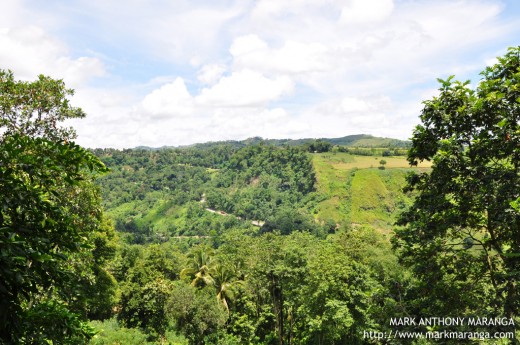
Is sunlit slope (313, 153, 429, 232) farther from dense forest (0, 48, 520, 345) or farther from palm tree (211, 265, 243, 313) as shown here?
palm tree (211, 265, 243, 313)

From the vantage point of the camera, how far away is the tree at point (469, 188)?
8.05 metres

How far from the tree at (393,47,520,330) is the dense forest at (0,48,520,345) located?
0.04 m

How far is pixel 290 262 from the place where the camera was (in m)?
29.0

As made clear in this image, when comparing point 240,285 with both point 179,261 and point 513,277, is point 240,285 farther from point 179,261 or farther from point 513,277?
point 513,277

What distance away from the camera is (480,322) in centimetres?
820

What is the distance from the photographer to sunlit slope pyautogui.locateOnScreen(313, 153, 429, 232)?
12356 centimetres

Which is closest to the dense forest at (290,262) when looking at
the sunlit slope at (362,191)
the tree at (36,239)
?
the tree at (36,239)

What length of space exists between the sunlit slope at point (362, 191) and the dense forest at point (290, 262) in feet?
262

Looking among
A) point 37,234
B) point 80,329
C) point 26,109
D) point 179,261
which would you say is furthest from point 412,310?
point 179,261

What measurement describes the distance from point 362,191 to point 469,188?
426 ft

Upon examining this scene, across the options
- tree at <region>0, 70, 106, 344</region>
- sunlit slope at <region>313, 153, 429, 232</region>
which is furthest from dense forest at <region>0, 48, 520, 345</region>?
sunlit slope at <region>313, 153, 429, 232</region>

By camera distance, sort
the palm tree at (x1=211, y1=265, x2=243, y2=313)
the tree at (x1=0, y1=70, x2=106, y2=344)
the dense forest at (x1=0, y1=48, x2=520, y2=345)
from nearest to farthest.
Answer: the tree at (x1=0, y1=70, x2=106, y2=344)
the dense forest at (x1=0, y1=48, x2=520, y2=345)
the palm tree at (x1=211, y1=265, x2=243, y2=313)

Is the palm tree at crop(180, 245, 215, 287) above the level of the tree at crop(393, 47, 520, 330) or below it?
below

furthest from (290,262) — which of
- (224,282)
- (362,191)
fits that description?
(362,191)
